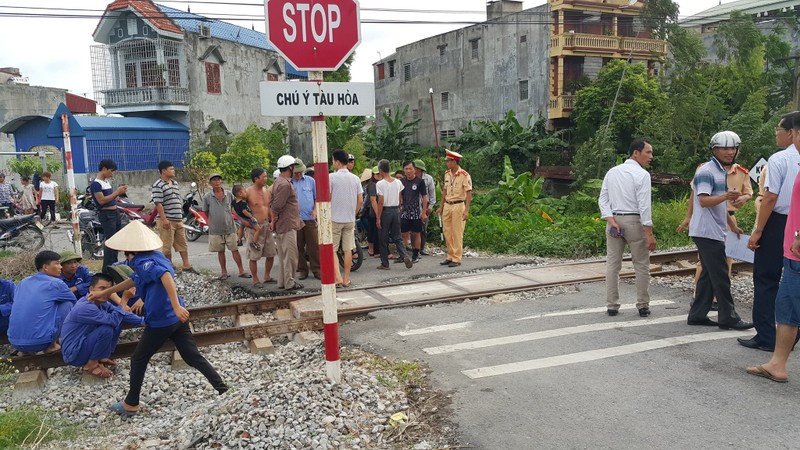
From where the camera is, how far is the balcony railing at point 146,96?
91.2ft

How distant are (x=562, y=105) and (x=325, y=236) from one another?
26.0m

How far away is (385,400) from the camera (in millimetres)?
4750

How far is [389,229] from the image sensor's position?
10.3m

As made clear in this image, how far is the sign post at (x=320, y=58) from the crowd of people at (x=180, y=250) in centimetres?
150

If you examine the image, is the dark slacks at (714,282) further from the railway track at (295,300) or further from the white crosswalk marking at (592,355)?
the railway track at (295,300)

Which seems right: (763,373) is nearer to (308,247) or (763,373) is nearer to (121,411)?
(121,411)

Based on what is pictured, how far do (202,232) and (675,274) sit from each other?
11.1 metres

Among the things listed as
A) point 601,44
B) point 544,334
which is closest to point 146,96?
point 601,44

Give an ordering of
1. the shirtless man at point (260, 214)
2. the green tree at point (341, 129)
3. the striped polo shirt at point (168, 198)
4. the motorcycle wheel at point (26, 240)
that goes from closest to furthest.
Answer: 1. the shirtless man at point (260, 214)
2. the striped polo shirt at point (168, 198)
3. the motorcycle wheel at point (26, 240)
4. the green tree at point (341, 129)

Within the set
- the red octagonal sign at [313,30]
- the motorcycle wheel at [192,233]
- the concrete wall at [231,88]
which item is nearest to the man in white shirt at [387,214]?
the red octagonal sign at [313,30]

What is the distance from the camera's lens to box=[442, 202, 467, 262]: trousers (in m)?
10.1

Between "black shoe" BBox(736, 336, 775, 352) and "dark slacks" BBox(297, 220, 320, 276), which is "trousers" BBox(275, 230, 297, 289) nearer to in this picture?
"dark slacks" BBox(297, 220, 320, 276)

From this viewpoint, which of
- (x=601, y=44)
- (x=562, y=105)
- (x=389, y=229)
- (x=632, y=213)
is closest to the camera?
(x=632, y=213)

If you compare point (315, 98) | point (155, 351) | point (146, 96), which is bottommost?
point (155, 351)
